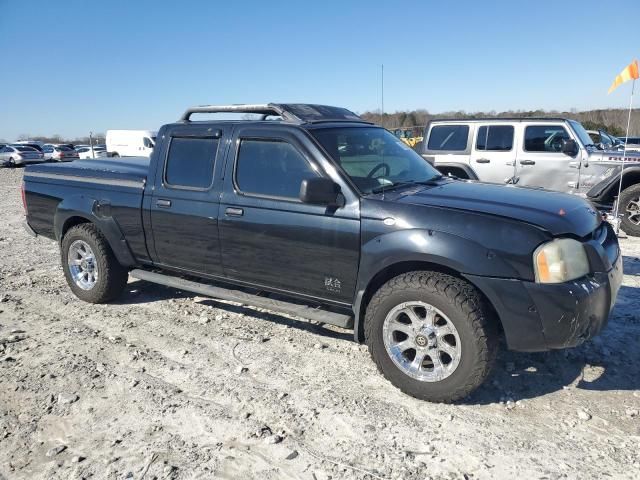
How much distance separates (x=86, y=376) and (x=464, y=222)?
117 inches

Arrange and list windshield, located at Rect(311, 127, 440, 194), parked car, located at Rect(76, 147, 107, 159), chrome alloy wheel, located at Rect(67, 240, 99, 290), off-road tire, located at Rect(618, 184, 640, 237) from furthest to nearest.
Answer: parked car, located at Rect(76, 147, 107, 159), off-road tire, located at Rect(618, 184, 640, 237), chrome alloy wheel, located at Rect(67, 240, 99, 290), windshield, located at Rect(311, 127, 440, 194)

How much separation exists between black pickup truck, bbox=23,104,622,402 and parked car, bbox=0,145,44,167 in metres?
31.7

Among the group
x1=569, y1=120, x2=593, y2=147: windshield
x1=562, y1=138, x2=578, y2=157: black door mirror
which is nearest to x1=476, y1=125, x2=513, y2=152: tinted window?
x1=562, y1=138, x2=578, y2=157: black door mirror

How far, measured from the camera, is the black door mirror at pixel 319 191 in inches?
140

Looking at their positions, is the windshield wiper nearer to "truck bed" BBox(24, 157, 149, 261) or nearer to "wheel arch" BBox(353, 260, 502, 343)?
"wheel arch" BBox(353, 260, 502, 343)

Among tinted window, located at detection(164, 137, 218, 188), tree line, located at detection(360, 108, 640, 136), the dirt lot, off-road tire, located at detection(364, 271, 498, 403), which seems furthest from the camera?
tree line, located at detection(360, 108, 640, 136)

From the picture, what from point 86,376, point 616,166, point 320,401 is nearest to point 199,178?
point 86,376

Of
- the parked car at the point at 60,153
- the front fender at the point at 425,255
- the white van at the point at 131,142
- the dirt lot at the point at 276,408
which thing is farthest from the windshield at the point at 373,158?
the parked car at the point at 60,153

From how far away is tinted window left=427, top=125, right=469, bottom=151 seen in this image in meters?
9.62

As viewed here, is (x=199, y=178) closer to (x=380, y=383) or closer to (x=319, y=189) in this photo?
(x=319, y=189)

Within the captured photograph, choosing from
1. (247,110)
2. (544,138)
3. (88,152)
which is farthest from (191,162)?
(88,152)

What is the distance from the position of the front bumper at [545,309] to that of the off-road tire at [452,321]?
0.11 metres

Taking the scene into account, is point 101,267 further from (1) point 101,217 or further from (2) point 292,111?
(2) point 292,111

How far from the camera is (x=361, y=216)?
3617 millimetres
